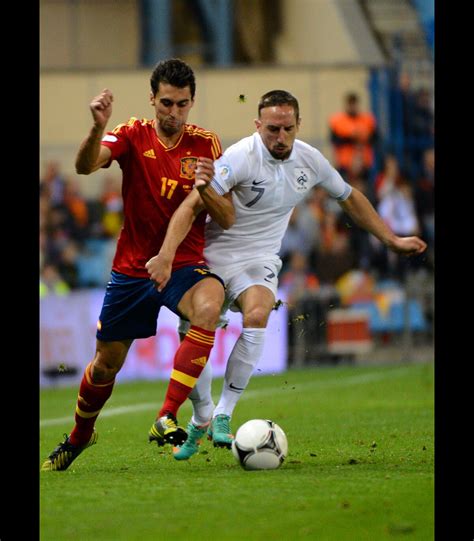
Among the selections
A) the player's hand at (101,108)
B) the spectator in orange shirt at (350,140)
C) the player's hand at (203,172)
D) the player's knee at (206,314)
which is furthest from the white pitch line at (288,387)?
the player's hand at (101,108)

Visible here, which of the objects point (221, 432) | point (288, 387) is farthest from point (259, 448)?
point (288, 387)

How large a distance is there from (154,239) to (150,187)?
12.9 inches

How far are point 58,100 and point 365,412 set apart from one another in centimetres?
1147

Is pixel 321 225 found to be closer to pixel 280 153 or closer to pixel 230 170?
pixel 280 153

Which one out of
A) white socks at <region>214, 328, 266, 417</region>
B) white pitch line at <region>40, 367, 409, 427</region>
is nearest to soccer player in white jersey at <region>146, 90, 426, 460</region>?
white socks at <region>214, 328, 266, 417</region>

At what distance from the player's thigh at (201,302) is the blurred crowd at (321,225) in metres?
10.7

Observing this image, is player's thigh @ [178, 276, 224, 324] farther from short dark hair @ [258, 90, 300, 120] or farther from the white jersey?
short dark hair @ [258, 90, 300, 120]

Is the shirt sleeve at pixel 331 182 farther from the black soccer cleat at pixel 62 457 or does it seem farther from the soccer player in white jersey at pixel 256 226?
the black soccer cleat at pixel 62 457

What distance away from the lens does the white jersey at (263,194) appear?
8.69 meters

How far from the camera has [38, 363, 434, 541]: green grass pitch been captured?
5852mm

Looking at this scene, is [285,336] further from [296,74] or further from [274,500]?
[274,500]

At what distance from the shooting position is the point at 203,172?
7.75 metres
